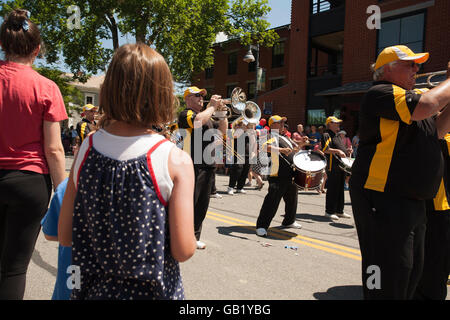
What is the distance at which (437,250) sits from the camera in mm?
2734

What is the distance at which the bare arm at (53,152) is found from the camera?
7.47 ft

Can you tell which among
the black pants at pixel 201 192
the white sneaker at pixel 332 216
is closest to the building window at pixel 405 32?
the white sneaker at pixel 332 216

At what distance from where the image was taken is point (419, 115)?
2.21 m

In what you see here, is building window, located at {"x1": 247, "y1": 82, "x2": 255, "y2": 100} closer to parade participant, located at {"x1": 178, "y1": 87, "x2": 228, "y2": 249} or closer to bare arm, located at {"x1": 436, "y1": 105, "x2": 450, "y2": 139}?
parade participant, located at {"x1": 178, "y1": 87, "x2": 228, "y2": 249}

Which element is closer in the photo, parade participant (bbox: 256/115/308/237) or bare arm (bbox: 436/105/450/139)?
bare arm (bbox: 436/105/450/139)

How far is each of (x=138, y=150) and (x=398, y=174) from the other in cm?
178

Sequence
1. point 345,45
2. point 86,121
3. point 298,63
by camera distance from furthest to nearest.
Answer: point 298,63
point 345,45
point 86,121

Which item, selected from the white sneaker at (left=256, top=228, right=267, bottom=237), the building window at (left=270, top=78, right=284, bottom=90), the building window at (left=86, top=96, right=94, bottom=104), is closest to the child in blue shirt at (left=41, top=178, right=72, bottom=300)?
the white sneaker at (left=256, top=228, right=267, bottom=237)

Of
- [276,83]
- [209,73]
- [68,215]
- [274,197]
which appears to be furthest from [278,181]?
[209,73]

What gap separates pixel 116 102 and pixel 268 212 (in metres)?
4.38

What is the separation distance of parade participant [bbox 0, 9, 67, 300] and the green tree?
57.9ft

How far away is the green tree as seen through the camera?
64.3ft

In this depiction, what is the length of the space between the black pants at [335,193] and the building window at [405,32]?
11184 millimetres

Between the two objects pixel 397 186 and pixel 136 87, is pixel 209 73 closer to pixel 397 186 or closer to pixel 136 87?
pixel 397 186
